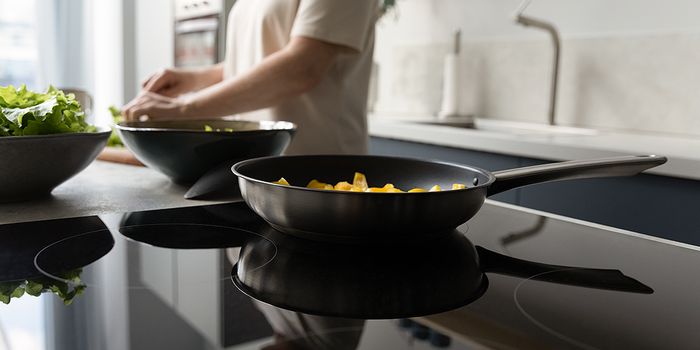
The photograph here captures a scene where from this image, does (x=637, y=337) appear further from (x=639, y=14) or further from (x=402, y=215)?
(x=639, y=14)

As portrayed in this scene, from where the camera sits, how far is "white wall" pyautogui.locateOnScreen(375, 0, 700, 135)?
67.5 inches

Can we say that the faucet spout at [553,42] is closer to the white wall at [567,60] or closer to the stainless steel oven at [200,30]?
the white wall at [567,60]

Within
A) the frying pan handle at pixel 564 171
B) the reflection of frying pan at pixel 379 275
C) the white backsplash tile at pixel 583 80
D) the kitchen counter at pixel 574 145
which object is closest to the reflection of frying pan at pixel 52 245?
the reflection of frying pan at pixel 379 275

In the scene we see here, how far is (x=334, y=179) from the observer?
0.70 meters

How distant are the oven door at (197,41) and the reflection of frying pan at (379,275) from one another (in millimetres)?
2841

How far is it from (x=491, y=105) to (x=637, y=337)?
80.2 inches

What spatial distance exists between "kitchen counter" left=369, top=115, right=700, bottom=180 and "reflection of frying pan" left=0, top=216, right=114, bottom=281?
A: 113 centimetres

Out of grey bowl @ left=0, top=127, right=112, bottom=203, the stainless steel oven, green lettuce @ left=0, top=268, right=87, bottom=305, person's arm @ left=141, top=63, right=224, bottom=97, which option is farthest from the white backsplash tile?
green lettuce @ left=0, top=268, right=87, bottom=305

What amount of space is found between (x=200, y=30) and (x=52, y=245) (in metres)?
2.97

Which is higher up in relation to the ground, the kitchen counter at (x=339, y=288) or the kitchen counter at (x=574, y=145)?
the kitchen counter at (x=574, y=145)

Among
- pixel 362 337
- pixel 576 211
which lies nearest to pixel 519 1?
pixel 576 211

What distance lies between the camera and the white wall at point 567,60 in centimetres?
171

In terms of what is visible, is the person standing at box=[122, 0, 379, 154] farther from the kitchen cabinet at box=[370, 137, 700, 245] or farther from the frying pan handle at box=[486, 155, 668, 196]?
the frying pan handle at box=[486, 155, 668, 196]

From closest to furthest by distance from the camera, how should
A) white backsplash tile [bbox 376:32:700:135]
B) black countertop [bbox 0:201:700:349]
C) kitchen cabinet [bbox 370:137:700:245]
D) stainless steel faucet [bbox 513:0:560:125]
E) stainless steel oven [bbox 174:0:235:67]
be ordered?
black countertop [bbox 0:201:700:349], kitchen cabinet [bbox 370:137:700:245], white backsplash tile [bbox 376:32:700:135], stainless steel faucet [bbox 513:0:560:125], stainless steel oven [bbox 174:0:235:67]
